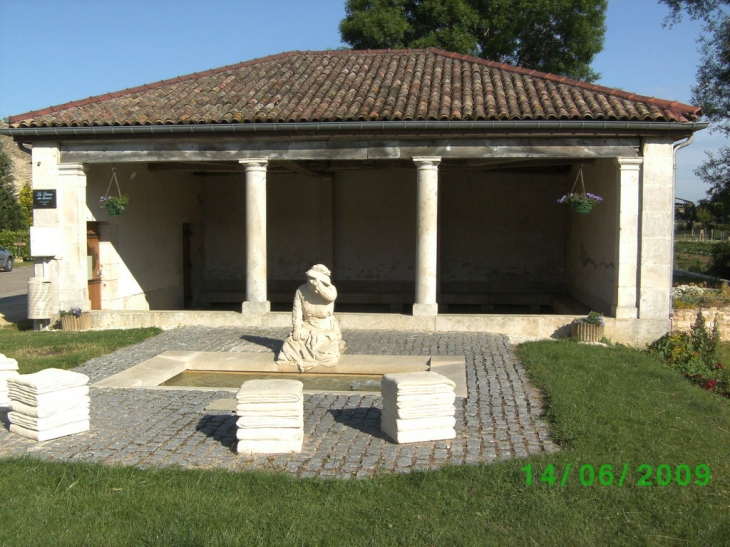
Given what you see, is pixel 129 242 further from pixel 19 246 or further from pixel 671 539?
pixel 19 246

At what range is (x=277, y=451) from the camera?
Answer: 5449 millimetres

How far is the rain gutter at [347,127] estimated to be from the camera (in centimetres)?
1080

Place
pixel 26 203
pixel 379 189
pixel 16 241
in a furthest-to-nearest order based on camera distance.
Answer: pixel 26 203
pixel 16 241
pixel 379 189

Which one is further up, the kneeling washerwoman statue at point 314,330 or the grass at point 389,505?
the kneeling washerwoman statue at point 314,330

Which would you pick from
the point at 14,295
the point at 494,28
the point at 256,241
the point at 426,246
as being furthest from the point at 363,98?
the point at 494,28

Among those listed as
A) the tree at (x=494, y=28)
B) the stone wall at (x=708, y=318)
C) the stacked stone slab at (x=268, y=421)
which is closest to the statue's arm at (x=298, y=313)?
the stacked stone slab at (x=268, y=421)

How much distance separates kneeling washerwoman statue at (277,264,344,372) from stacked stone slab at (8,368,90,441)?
3232 mm

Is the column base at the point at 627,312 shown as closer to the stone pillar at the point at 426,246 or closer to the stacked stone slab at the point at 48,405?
the stone pillar at the point at 426,246

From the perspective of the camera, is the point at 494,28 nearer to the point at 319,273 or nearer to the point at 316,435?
the point at 319,273

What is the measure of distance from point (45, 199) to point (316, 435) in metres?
8.60

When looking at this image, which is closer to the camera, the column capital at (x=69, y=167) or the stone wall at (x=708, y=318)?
the column capital at (x=69, y=167)

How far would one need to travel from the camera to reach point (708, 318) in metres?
12.5

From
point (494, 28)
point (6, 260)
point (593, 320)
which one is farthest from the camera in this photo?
point (6, 260)
